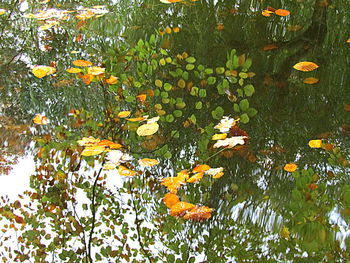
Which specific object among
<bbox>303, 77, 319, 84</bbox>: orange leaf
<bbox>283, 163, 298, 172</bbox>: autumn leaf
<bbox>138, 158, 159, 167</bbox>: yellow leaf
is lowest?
<bbox>283, 163, 298, 172</bbox>: autumn leaf

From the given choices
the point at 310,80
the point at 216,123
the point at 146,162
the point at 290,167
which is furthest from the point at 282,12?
the point at 146,162

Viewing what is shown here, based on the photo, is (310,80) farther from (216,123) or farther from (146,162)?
(146,162)

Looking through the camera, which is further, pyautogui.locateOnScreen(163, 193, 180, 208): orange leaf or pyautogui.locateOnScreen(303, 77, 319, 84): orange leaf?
pyautogui.locateOnScreen(303, 77, 319, 84): orange leaf

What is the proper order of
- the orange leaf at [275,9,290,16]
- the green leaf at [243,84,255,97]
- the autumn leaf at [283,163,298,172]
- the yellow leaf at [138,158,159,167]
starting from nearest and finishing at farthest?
the yellow leaf at [138,158,159,167] → the green leaf at [243,84,255,97] → the orange leaf at [275,9,290,16] → the autumn leaf at [283,163,298,172]

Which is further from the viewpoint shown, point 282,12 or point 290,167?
point 290,167

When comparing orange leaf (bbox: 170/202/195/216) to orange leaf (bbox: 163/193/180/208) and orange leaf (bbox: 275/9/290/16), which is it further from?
orange leaf (bbox: 275/9/290/16)

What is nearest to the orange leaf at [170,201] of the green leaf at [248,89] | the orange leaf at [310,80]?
the green leaf at [248,89]

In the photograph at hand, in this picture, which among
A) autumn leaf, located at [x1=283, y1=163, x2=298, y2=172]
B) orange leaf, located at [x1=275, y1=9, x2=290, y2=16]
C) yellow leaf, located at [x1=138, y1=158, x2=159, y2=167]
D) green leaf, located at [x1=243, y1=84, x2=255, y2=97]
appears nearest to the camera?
yellow leaf, located at [x1=138, y1=158, x2=159, y2=167]

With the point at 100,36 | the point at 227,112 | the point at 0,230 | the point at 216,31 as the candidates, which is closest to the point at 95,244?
the point at 0,230

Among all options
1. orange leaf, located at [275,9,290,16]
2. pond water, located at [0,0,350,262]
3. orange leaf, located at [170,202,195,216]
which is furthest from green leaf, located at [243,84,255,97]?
orange leaf, located at [170,202,195,216]

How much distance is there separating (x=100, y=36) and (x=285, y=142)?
1.32 m

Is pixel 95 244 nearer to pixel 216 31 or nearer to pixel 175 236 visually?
pixel 175 236

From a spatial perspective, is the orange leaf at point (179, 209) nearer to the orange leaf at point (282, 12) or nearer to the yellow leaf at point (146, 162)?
the yellow leaf at point (146, 162)

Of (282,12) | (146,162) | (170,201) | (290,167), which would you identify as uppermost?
(282,12)
